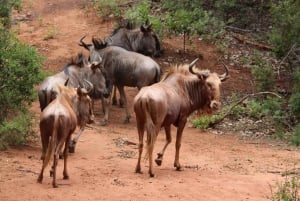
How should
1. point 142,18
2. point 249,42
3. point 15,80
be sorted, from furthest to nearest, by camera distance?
point 249,42
point 142,18
point 15,80

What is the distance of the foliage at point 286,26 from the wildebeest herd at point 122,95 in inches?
155

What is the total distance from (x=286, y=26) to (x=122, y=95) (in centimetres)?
494

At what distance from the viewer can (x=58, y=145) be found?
11.0 meters

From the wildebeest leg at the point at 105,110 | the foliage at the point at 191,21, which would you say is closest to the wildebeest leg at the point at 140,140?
the wildebeest leg at the point at 105,110

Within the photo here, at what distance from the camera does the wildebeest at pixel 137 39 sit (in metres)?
Result: 19.7

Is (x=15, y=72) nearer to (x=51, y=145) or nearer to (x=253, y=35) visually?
(x=51, y=145)

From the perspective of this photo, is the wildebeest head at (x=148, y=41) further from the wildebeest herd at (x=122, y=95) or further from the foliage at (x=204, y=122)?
the foliage at (x=204, y=122)

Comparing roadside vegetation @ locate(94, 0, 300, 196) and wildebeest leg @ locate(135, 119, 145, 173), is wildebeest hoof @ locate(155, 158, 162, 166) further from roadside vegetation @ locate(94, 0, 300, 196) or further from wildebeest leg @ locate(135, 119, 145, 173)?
roadside vegetation @ locate(94, 0, 300, 196)

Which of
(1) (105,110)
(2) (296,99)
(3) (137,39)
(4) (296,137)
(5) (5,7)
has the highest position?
(5) (5,7)

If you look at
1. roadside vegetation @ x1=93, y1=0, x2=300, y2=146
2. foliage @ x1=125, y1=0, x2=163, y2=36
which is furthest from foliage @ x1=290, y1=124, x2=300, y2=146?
foliage @ x1=125, y1=0, x2=163, y2=36

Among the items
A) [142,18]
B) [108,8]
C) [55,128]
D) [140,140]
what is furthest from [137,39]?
[55,128]

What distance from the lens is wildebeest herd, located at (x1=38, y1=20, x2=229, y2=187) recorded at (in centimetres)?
1111

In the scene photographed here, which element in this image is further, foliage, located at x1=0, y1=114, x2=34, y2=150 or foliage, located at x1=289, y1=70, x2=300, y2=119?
foliage, located at x1=289, y1=70, x2=300, y2=119

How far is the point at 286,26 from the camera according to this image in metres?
18.8
